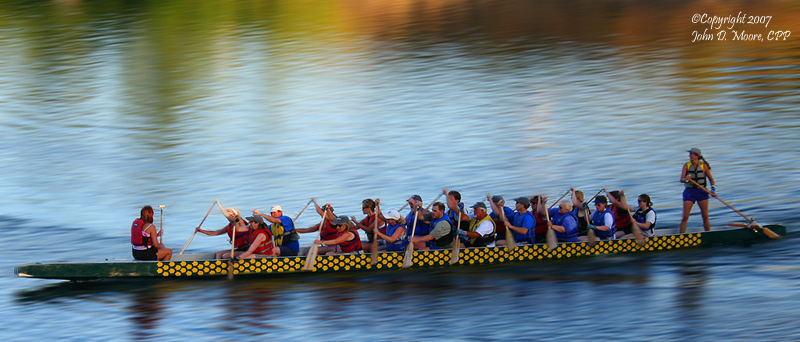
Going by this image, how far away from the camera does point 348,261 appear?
757 inches

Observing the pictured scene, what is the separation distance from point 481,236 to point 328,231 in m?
2.94

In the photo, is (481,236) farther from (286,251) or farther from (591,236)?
(286,251)

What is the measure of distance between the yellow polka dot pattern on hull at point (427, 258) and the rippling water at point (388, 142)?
258 millimetres

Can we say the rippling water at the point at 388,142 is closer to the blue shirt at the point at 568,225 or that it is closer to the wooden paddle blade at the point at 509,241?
the wooden paddle blade at the point at 509,241

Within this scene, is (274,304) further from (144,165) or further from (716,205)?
(144,165)

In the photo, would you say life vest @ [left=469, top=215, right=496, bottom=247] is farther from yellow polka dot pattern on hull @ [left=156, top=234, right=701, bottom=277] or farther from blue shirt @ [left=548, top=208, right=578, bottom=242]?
blue shirt @ [left=548, top=208, right=578, bottom=242]

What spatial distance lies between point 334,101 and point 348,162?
8.47 m

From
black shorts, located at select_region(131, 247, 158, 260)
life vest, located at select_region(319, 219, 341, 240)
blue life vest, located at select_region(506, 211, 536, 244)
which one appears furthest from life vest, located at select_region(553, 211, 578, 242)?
black shorts, located at select_region(131, 247, 158, 260)

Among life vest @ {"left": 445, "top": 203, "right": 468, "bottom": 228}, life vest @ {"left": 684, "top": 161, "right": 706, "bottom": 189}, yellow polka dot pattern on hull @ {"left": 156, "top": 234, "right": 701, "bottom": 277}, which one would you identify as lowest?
yellow polka dot pattern on hull @ {"left": 156, "top": 234, "right": 701, "bottom": 277}

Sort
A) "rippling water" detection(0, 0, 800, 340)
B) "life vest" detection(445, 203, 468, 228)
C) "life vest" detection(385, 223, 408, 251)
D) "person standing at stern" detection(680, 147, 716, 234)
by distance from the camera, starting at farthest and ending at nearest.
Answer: "person standing at stern" detection(680, 147, 716, 234) → "life vest" detection(445, 203, 468, 228) → "life vest" detection(385, 223, 408, 251) → "rippling water" detection(0, 0, 800, 340)

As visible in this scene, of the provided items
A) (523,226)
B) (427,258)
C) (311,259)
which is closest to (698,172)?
(523,226)

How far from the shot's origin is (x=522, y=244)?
774 inches

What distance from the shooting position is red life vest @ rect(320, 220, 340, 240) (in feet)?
64.7

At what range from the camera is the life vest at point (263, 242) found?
19141 millimetres
